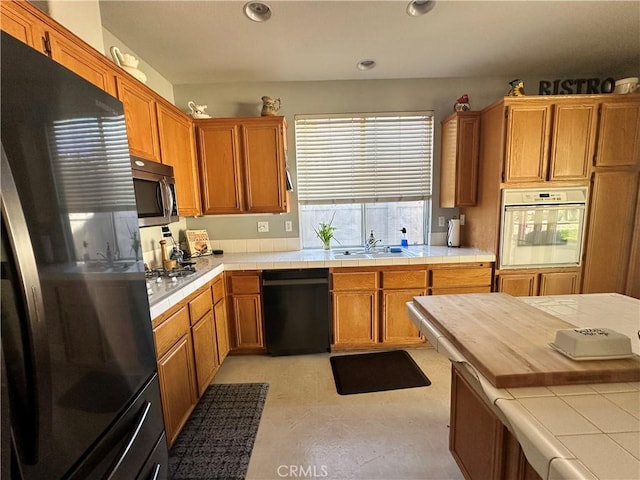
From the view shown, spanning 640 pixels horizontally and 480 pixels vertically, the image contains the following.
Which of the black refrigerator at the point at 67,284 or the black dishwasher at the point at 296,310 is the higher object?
the black refrigerator at the point at 67,284

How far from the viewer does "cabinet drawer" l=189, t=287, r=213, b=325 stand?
6.28 ft

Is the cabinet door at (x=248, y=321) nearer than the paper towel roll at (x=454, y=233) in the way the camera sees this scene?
Yes

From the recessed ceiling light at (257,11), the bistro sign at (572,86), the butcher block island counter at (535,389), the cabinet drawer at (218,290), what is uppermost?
the recessed ceiling light at (257,11)

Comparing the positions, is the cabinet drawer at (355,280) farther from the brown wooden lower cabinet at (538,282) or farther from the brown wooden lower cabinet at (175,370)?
the brown wooden lower cabinet at (175,370)

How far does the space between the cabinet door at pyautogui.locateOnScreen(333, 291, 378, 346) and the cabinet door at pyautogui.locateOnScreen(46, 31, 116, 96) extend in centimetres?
224

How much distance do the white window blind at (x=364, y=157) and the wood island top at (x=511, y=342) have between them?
6.42ft

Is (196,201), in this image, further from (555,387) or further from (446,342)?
(555,387)

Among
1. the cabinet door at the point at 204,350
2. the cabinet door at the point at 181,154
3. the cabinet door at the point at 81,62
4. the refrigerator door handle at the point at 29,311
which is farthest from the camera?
the cabinet door at the point at 181,154

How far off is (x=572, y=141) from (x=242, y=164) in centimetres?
301

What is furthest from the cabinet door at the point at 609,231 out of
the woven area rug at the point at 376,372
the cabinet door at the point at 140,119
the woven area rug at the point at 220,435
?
the cabinet door at the point at 140,119

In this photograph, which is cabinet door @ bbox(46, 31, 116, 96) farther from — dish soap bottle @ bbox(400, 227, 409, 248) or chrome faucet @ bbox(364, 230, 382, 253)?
dish soap bottle @ bbox(400, 227, 409, 248)

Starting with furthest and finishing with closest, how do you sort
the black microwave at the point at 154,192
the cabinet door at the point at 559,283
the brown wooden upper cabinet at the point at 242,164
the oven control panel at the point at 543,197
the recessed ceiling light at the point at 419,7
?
the brown wooden upper cabinet at the point at 242,164 → the cabinet door at the point at 559,283 → the oven control panel at the point at 543,197 → the recessed ceiling light at the point at 419,7 → the black microwave at the point at 154,192

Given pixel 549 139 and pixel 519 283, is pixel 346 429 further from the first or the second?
pixel 549 139

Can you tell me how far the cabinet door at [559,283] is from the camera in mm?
2609
